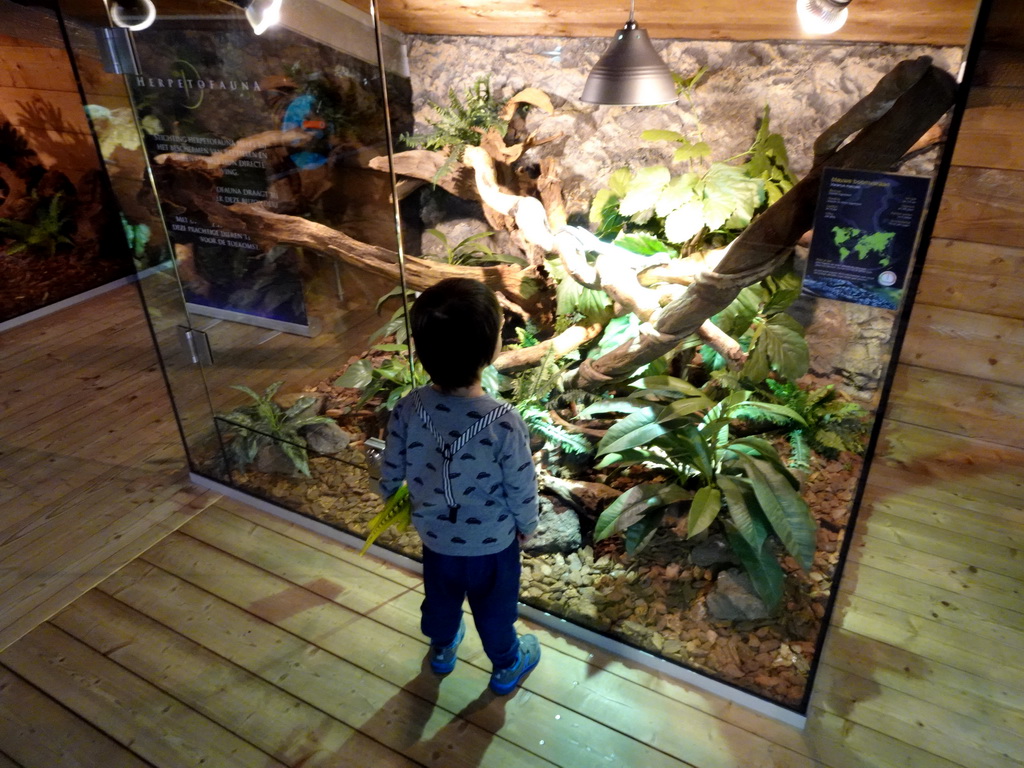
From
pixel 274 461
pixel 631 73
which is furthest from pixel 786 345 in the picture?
pixel 274 461

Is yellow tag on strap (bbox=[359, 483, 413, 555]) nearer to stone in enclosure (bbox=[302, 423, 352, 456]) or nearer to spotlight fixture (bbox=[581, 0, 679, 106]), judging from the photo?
stone in enclosure (bbox=[302, 423, 352, 456])

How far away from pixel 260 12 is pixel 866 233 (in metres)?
1.78

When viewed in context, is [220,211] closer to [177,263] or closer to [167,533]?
[177,263]

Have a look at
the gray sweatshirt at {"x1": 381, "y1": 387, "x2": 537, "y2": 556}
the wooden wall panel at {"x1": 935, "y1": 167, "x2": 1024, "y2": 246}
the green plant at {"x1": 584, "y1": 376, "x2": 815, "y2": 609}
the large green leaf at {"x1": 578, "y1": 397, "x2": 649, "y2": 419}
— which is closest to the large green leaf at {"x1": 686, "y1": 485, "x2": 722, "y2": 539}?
the green plant at {"x1": 584, "y1": 376, "x2": 815, "y2": 609}

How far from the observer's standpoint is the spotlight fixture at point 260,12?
197 cm

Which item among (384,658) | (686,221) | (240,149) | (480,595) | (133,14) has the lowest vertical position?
(384,658)

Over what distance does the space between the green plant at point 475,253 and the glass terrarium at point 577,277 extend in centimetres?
2

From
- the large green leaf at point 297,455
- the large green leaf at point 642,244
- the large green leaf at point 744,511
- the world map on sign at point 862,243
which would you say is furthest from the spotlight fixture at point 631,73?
the large green leaf at point 297,455

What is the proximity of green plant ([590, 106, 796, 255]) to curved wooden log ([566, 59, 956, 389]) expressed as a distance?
241 millimetres

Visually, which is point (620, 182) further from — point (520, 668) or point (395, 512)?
point (520, 668)

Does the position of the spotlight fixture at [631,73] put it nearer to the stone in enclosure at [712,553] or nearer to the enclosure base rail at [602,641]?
the stone in enclosure at [712,553]

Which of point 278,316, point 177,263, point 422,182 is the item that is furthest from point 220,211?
point 422,182

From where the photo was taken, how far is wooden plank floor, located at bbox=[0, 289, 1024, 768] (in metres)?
1.71

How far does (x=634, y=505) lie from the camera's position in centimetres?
201
